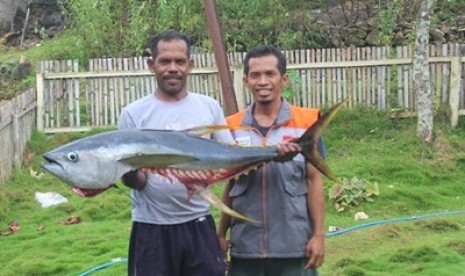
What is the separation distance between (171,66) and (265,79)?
1.43ft

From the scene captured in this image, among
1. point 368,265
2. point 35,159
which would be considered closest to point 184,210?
point 368,265

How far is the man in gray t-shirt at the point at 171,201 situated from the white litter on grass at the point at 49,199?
553 cm

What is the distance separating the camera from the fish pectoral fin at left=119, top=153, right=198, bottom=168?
10.8ft

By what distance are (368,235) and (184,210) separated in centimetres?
378

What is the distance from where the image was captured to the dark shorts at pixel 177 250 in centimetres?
373

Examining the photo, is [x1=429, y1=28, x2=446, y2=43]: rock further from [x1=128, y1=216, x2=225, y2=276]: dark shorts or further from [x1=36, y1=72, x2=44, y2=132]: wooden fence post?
[x1=128, y1=216, x2=225, y2=276]: dark shorts

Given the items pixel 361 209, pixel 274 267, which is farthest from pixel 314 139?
→ pixel 361 209

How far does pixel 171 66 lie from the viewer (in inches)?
145

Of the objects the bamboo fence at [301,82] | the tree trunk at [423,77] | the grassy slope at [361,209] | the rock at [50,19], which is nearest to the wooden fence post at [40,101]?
the bamboo fence at [301,82]

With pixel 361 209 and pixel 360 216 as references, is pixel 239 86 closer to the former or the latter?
pixel 361 209

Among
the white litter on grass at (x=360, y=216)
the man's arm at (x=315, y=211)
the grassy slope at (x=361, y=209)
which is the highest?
the man's arm at (x=315, y=211)

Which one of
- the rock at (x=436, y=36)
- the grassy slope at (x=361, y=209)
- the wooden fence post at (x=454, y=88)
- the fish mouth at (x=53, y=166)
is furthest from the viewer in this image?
the rock at (x=436, y=36)

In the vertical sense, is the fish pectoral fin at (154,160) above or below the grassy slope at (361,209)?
above

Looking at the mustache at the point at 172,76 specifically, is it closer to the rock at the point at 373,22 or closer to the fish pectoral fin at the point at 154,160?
the fish pectoral fin at the point at 154,160
